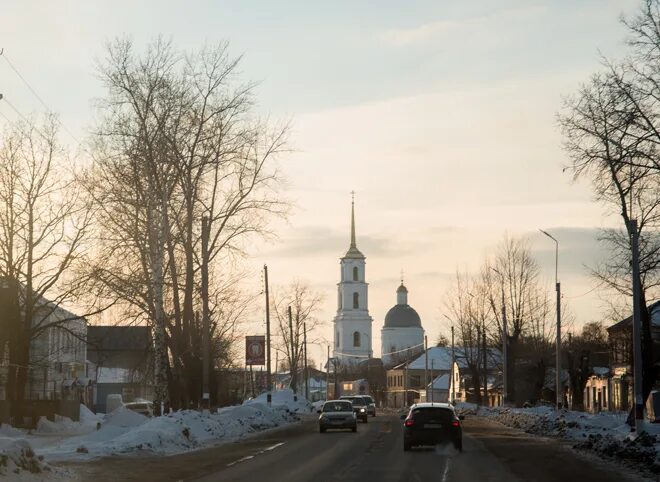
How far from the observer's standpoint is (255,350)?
168 ft

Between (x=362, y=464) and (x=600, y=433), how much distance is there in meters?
13.9

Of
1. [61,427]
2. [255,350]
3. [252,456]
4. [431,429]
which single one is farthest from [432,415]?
[61,427]

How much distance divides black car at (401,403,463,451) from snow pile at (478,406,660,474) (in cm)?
403

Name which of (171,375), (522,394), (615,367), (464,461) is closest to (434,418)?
(464,461)

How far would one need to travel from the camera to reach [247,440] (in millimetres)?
39594

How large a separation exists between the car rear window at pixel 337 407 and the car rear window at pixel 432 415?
15430mm

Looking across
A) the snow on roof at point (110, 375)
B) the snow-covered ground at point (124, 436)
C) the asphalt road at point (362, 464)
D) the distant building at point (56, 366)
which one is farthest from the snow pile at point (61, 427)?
the snow on roof at point (110, 375)

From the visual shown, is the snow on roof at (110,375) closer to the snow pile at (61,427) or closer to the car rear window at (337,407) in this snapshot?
the snow pile at (61,427)

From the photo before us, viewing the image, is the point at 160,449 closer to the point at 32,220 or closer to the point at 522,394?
the point at 32,220

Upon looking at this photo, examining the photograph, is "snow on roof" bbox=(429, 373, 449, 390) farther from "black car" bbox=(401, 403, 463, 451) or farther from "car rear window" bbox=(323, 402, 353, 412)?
"black car" bbox=(401, 403, 463, 451)

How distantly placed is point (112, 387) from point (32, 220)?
66.4 metres

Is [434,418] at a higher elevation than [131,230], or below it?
below

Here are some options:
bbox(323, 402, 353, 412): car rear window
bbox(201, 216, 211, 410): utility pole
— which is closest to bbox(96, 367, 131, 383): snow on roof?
bbox(323, 402, 353, 412): car rear window

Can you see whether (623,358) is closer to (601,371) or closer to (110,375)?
(601,371)
